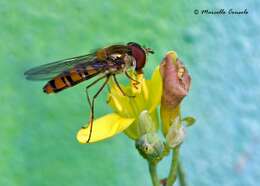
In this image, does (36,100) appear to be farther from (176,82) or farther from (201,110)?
(176,82)

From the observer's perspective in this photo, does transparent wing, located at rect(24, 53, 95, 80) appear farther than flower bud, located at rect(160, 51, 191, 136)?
Yes

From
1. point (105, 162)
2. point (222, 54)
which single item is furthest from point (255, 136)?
point (105, 162)

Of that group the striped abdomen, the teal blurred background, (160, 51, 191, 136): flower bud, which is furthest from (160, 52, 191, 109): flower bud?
the teal blurred background

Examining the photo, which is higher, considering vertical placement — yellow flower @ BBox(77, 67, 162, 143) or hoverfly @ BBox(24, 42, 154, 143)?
hoverfly @ BBox(24, 42, 154, 143)

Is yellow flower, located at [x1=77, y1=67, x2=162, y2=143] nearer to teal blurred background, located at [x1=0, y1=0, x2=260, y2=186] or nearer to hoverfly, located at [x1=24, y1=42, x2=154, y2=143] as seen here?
hoverfly, located at [x1=24, y1=42, x2=154, y2=143]

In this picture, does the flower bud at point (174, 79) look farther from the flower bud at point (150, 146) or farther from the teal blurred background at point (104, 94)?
the teal blurred background at point (104, 94)

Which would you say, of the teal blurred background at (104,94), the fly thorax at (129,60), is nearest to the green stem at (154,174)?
the fly thorax at (129,60)
